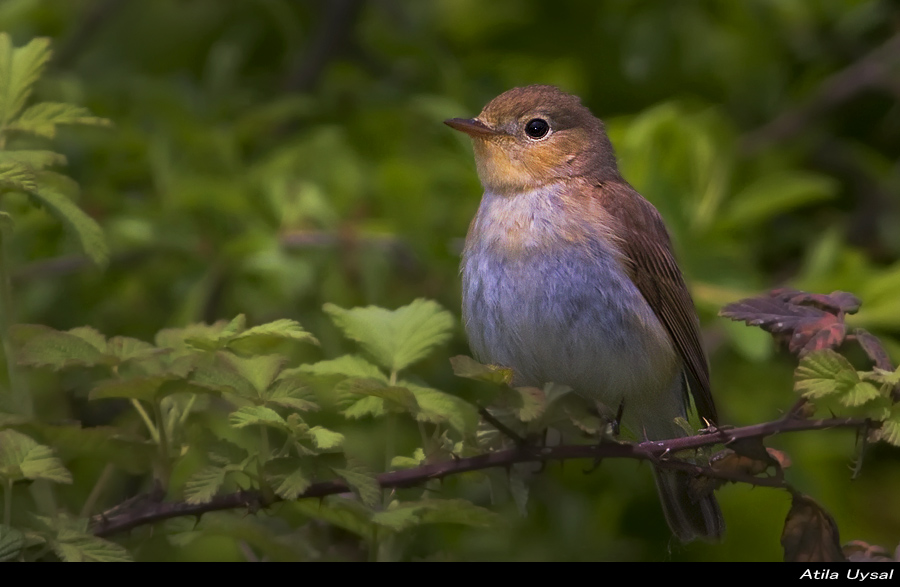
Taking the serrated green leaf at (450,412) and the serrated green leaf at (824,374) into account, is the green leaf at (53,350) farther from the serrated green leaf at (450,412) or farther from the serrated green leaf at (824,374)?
the serrated green leaf at (824,374)

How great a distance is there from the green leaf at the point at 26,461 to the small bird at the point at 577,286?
1.64 m

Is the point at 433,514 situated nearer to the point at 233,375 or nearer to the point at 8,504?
the point at 233,375

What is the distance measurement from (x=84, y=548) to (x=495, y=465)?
88cm

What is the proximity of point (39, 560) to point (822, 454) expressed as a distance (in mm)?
3386

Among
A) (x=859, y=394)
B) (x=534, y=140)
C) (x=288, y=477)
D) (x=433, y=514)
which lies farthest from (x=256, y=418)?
(x=534, y=140)

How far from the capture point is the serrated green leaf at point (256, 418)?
213 centimetres

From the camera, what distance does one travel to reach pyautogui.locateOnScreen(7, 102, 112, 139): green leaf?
261 cm

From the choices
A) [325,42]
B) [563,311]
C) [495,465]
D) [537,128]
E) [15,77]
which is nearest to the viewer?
[495,465]

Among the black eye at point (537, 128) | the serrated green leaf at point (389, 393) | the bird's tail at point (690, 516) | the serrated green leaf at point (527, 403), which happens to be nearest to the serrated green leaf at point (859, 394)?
the serrated green leaf at point (527, 403)

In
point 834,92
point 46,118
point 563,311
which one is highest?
point 834,92

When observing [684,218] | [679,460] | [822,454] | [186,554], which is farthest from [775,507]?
[186,554]

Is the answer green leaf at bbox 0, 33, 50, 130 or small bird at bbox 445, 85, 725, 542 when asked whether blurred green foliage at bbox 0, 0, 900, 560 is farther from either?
green leaf at bbox 0, 33, 50, 130

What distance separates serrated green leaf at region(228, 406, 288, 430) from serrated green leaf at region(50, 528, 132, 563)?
352 millimetres

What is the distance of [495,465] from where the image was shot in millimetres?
2424
